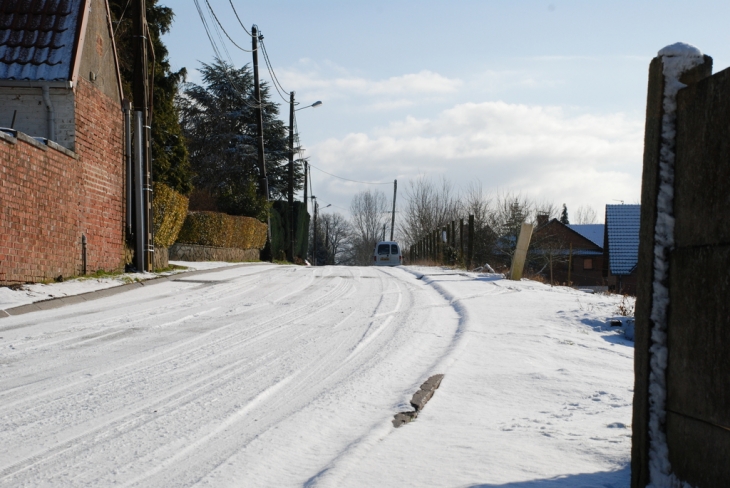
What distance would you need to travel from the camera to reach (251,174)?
4934cm

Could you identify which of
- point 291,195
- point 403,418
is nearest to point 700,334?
point 403,418

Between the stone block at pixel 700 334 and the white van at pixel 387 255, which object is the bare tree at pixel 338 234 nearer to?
the white van at pixel 387 255

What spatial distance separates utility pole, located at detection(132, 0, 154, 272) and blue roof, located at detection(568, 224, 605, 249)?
5596cm

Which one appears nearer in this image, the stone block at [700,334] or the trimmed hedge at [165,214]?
the stone block at [700,334]

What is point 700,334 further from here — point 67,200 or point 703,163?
point 67,200

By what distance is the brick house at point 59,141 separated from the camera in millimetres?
12273

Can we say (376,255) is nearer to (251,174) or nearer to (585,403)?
(251,174)

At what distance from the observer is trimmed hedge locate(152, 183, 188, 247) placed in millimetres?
19516

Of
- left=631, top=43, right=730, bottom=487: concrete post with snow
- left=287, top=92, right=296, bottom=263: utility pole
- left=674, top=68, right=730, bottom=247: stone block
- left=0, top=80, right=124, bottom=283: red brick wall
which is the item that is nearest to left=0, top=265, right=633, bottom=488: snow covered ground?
left=631, top=43, right=730, bottom=487: concrete post with snow

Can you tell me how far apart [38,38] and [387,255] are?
102ft

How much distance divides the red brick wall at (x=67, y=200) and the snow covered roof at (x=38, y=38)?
700 mm

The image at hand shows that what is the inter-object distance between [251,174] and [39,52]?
111 ft

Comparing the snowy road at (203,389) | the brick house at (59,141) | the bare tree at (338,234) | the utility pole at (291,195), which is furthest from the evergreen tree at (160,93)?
the bare tree at (338,234)

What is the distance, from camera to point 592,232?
2778 inches
